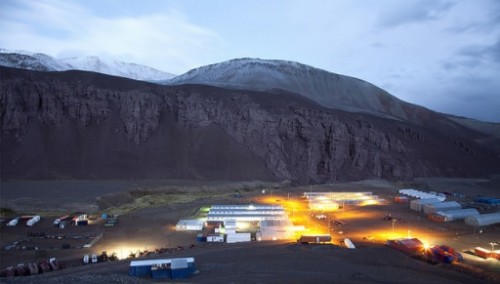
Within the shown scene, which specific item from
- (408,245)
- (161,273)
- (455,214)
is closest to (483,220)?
(455,214)

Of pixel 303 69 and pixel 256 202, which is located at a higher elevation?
pixel 303 69

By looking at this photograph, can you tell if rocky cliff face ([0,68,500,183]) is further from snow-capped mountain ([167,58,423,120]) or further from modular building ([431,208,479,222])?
snow-capped mountain ([167,58,423,120])

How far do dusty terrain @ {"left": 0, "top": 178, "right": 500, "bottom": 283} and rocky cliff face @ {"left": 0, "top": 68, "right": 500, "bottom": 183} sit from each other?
503 centimetres

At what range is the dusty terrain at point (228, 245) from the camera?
21.8 m

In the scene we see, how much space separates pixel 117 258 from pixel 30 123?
44.7 meters

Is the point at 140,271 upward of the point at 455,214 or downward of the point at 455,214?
downward

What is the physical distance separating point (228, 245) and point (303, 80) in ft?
332

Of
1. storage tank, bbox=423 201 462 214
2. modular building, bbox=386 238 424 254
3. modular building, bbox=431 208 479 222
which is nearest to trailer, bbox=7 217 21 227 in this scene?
modular building, bbox=386 238 424 254

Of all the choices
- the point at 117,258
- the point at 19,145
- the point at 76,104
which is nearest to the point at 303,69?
the point at 76,104

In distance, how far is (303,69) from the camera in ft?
440

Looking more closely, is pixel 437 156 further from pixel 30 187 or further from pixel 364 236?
pixel 30 187

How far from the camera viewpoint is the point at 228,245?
31.3m

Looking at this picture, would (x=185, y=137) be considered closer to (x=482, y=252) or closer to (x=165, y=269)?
(x=165, y=269)

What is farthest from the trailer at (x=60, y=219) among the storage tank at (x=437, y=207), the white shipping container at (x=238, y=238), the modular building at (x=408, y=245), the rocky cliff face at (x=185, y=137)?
the storage tank at (x=437, y=207)
